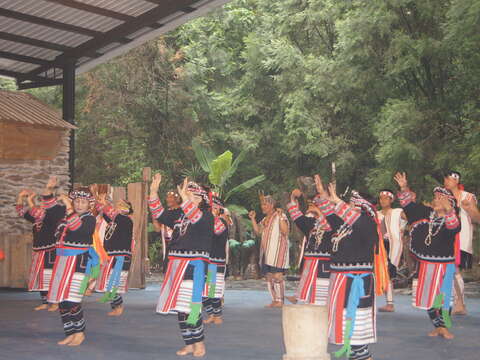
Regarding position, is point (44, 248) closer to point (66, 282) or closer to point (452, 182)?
point (66, 282)

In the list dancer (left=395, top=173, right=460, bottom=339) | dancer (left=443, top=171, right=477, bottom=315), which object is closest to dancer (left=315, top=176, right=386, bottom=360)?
dancer (left=395, top=173, right=460, bottom=339)

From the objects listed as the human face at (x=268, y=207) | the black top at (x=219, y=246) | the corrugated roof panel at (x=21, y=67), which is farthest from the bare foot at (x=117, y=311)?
the corrugated roof panel at (x=21, y=67)

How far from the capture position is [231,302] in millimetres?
13359

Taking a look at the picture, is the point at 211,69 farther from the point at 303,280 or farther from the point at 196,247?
the point at 196,247

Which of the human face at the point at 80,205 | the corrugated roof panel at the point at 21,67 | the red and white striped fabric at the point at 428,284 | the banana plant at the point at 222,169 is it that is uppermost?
the corrugated roof panel at the point at 21,67

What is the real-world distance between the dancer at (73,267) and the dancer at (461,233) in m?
4.47

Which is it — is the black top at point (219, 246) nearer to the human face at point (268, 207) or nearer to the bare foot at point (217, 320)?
the bare foot at point (217, 320)

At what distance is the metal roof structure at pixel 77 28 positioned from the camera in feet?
47.6

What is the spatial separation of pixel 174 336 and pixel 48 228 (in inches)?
140

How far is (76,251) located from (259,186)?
1512cm

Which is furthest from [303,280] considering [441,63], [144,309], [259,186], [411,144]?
[259,186]

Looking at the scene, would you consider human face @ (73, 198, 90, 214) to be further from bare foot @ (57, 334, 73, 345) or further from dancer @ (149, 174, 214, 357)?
bare foot @ (57, 334, 73, 345)

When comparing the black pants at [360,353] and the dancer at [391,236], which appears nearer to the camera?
the black pants at [360,353]

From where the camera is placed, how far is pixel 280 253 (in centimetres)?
1211
